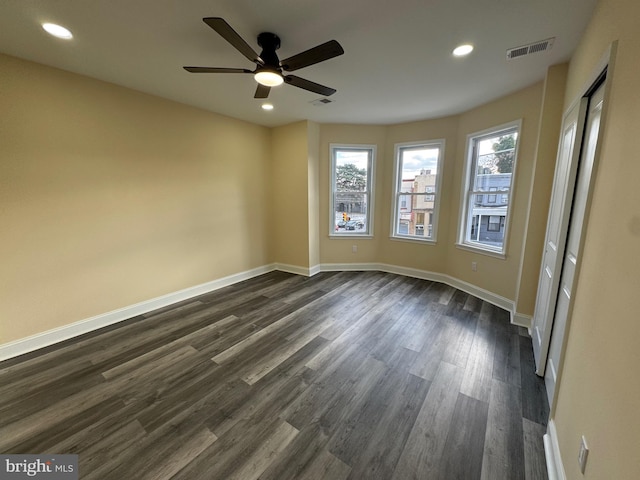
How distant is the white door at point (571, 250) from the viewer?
1633mm

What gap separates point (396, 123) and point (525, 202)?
2330 mm

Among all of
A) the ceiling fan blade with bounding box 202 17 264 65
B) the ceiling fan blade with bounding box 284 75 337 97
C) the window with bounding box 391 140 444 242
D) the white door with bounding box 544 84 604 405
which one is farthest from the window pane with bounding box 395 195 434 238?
the ceiling fan blade with bounding box 202 17 264 65

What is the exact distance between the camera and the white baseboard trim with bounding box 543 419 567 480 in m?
1.29

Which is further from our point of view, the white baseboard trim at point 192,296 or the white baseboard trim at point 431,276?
the white baseboard trim at point 431,276

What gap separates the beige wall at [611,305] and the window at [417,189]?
8.80 ft

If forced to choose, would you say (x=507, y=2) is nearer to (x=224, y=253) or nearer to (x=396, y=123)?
(x=396, y=123)

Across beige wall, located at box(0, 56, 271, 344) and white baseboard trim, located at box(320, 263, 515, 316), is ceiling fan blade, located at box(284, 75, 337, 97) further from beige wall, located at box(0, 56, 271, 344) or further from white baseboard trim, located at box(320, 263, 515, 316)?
white baseboard trim, located at box(320, 263, 515, 316)

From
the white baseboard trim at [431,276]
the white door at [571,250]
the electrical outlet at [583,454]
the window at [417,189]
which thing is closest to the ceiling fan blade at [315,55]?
the white door at [571,250]

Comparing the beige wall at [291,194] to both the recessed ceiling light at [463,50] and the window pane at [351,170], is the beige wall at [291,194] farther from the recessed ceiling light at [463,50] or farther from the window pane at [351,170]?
the recessed ceiling light at [463,50]

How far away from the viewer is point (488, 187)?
3502 millimetres

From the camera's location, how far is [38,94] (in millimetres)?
2295

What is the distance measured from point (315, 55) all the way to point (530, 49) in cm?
186

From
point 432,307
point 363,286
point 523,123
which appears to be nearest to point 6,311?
point 363,286

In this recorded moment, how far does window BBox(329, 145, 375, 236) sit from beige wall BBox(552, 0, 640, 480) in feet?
10.6
